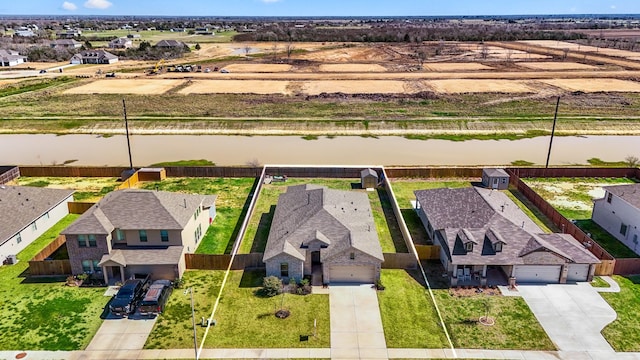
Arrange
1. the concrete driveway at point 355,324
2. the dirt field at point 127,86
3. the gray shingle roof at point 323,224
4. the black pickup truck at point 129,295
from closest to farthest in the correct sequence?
1. the concrete driveway at point 355,324
2. the black pickup truck at point 129,295
3. the gray shingle roof at point 323,224
4. the dirt field at point 127,86

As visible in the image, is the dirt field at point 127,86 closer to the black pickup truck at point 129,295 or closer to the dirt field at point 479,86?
the dirt field at point 479,86

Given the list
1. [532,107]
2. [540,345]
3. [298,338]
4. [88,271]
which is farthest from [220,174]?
[532,107]

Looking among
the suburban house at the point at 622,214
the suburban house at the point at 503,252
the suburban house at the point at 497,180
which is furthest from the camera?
the suburban house at the point at 497,180

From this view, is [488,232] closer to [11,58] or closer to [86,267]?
[86,267]

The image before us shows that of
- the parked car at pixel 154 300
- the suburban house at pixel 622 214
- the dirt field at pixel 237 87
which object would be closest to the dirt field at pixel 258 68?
the dirt field at pixel 237 87

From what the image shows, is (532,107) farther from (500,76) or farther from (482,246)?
(482,246)

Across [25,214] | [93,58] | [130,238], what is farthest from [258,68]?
[130,238]

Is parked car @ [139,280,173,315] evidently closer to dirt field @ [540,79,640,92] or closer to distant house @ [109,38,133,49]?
dirt field @ [540,79,640,92]
